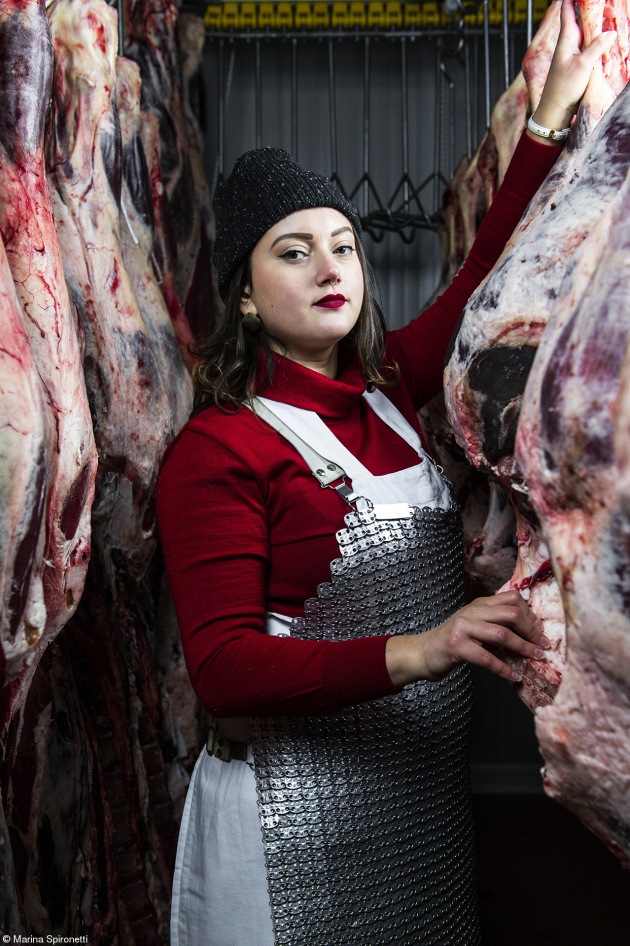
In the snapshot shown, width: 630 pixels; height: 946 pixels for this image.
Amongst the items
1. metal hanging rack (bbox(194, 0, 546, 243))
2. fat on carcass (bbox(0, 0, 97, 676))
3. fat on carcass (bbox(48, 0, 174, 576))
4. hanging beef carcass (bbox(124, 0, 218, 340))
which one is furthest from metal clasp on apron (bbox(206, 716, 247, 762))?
metal hanging rack (bbox(194, 0, 546, 243))

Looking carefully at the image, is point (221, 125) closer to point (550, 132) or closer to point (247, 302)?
point (247, 302)

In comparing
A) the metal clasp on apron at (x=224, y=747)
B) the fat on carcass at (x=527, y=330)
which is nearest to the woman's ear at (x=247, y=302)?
the fat on carcass at (x=527, y=330)

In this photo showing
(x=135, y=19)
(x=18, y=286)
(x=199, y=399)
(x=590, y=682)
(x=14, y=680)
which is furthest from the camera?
(x=135, y=19)

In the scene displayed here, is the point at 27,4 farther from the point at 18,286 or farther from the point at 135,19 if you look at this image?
the point at 135,19

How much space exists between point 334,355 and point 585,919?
5.20ft

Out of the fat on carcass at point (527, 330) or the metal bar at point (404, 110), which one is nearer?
the fat on carcass at point (527, 330)

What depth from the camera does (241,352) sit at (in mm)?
1704

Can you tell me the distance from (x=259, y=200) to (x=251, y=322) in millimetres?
201

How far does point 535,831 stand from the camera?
2945mm

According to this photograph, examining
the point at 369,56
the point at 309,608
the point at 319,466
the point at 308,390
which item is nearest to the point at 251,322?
the point at 308,390

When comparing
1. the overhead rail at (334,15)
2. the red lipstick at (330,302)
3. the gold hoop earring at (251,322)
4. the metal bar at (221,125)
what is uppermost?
the overhead rail at (334,15)

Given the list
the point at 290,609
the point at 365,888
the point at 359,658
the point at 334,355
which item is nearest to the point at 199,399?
the point at 334,355

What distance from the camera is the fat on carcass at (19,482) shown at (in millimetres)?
1192

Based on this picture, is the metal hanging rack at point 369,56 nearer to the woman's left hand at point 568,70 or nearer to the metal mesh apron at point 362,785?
the woman's left hand at point 568,70
